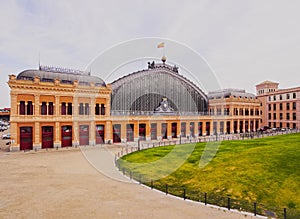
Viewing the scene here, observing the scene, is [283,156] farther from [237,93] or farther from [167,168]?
[237,93]

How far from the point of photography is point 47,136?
1811 inches

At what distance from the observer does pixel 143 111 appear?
63.7 m

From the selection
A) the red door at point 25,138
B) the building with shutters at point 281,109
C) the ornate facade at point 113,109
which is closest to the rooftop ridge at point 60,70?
the ornate facade at point 113,109

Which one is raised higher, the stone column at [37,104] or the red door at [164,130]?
the stone column at [37,104]

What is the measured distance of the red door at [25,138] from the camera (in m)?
43.4

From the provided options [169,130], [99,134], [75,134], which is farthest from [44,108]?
[169,130]

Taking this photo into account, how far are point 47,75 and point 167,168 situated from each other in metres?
36.3

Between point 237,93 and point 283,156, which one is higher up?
point 237,93

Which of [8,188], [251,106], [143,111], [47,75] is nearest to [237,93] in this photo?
[251,106]

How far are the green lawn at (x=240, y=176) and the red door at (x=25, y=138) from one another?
74.5ft

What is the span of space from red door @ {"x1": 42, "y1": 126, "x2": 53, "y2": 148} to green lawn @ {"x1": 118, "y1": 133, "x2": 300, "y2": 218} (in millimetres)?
21204

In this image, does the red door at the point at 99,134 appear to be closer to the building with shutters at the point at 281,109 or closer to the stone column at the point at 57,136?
the stone column at the point at 57,136

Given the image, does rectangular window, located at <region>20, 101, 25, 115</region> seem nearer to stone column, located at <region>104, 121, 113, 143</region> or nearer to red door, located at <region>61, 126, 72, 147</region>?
red door, located at <region>61, 126, 72, 147</region>

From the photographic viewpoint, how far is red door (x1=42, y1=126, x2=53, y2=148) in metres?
45.6
